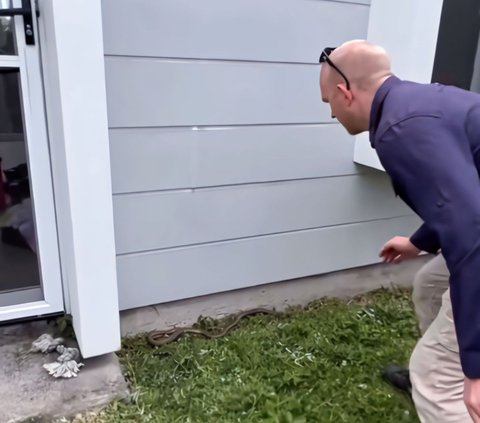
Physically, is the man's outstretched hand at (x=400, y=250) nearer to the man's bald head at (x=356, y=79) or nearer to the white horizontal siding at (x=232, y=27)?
the man's bald head at (x=356, y=79)

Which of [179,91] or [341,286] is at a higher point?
[179,91]

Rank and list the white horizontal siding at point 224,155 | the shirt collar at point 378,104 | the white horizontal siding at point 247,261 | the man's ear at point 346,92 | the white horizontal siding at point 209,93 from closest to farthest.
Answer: the shirt collar at point 378,104
the man's ear at point 346,92
the white horizontal siding at point 209,93
the white horizontal siding at point 224,155
the white horizontal siding at point 247,261

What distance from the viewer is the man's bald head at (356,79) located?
1567mm

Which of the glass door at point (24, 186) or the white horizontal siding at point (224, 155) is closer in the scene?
the glass door at point (24, 186)

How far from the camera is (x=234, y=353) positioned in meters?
2.59

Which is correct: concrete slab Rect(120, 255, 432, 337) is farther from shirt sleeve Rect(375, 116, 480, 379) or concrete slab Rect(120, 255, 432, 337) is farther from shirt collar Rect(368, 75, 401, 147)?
shirt sleeve Rect(375, 116, 480, 379)

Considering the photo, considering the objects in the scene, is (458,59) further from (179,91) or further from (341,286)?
(179,91)

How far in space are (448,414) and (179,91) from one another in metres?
1.76

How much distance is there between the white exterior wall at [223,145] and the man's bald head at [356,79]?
3.25 feet

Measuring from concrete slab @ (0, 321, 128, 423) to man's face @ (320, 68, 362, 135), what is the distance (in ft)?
4.88

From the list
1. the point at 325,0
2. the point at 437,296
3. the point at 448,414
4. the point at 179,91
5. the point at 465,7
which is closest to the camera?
the point at 448,414

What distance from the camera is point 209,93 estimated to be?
2.54 meters

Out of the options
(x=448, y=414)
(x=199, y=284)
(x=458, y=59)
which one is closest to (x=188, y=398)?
(x=199, y=284)

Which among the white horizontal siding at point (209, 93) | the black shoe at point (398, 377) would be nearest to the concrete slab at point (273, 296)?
the black shoe at point (398, 377)
